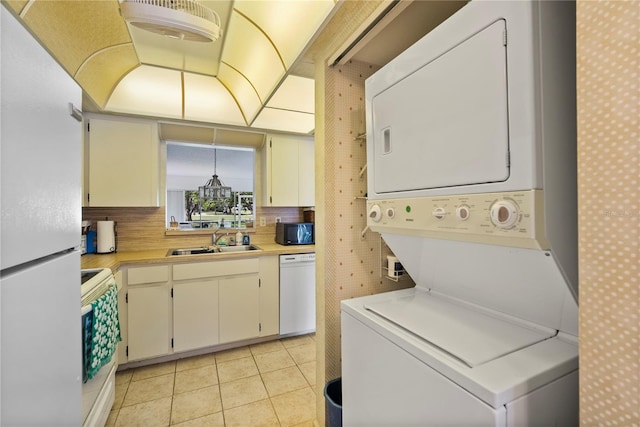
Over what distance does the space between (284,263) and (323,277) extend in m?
1.32

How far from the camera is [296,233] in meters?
3.24

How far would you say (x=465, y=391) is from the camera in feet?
2.33

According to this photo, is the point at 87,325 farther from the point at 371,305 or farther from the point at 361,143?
the point at 361,143

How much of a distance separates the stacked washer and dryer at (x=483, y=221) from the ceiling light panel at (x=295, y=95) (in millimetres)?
1084

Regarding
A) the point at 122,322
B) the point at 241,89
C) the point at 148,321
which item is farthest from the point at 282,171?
the point at 122,322

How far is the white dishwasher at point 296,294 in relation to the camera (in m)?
2.96

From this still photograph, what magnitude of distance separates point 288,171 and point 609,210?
2.95 metres

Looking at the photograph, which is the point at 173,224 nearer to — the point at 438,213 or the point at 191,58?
the point at 191,58

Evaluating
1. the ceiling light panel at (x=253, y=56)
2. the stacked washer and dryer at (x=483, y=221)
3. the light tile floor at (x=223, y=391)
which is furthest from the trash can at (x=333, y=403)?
the ceiling light panel at (x=253, y=56)

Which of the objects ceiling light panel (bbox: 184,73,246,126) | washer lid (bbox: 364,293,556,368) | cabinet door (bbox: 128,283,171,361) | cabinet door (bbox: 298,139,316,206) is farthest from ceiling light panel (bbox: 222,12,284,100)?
cabinet door (bbox: 128,283,171,361)

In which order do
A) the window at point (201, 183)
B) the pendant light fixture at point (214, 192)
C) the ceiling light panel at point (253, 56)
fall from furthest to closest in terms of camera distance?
the pendant light fixture at point (214, 192)
the window at point (201, 183)
the ceiling light panel at point (253, 56)

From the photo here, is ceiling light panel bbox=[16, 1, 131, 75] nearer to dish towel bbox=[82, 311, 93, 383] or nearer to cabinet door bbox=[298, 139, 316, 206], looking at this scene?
dish towel bbox=[82, 311, 93, 383]

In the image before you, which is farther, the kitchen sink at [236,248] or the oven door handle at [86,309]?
the kitchen sink at [236,248]

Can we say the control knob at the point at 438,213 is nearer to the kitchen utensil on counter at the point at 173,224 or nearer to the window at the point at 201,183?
the window at the point at 201,183
